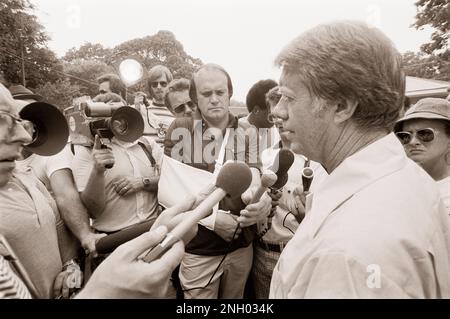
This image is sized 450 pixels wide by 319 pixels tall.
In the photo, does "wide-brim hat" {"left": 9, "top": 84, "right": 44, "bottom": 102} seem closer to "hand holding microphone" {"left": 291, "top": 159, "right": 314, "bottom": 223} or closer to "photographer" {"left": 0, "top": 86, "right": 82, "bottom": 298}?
"photographer" {"left": 0, "top": 86, "right": 82, "bottom": 298}

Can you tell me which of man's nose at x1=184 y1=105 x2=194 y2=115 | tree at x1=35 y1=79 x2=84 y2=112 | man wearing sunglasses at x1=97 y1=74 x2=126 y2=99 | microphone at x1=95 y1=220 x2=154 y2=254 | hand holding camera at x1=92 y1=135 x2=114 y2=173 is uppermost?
man wearing sunglasses at x1=97 y1=74 x2=126 y2=99

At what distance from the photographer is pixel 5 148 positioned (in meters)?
1.73

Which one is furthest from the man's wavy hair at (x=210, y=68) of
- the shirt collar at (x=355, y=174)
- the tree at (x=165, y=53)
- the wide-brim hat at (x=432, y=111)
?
the tree at (x=165, y=53)

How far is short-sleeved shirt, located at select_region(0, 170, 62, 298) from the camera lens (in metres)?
1.71

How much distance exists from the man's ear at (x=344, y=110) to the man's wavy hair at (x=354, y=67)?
15mm

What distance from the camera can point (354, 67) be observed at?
4.22ft

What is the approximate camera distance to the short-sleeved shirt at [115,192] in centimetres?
277

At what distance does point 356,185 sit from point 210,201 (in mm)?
467

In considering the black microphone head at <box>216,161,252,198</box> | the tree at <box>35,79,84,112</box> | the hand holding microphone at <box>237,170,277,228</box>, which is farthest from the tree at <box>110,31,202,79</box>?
the black microphone head at <box>216,161,252,198</box>

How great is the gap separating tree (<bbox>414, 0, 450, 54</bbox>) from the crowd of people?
38.2 feet
